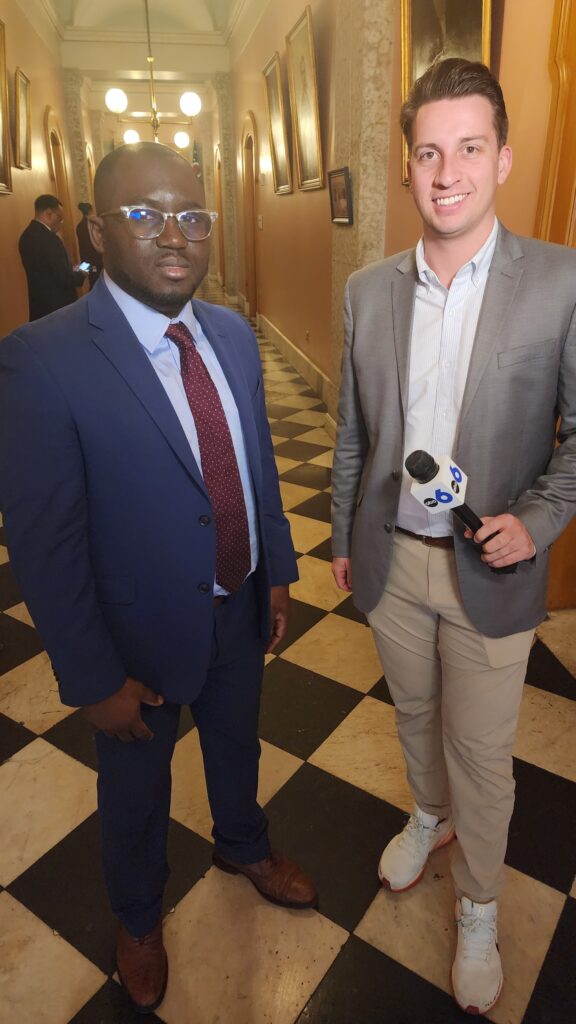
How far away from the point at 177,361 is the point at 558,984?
5.44 feet

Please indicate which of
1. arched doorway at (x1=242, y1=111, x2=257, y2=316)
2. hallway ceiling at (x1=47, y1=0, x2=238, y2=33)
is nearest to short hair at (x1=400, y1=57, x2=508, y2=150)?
arched doorway at (x1=242, y1=111, x2=257, y2=316)

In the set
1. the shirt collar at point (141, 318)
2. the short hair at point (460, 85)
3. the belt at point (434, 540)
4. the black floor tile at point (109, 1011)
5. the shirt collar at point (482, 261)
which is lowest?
the black floor tile at point (109, 1011)

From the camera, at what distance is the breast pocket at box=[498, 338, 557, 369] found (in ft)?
3.89

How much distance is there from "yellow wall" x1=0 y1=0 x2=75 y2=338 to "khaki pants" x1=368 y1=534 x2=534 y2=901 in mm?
6430

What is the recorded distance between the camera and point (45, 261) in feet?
18.8

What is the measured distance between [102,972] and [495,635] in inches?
48.8

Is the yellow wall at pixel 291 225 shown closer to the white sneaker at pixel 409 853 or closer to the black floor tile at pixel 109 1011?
the white sneaker at pixel 409 853

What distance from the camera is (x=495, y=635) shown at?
1329 millimetres

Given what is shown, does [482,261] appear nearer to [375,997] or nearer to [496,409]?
[496,409]

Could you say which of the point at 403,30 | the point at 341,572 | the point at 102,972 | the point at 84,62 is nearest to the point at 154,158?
the point at 341,572

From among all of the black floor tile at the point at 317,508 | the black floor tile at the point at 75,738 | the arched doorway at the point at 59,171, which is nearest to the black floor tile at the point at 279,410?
the black floor tile at the point at 317,508

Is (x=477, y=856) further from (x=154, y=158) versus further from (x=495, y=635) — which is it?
(x=154, y=158)

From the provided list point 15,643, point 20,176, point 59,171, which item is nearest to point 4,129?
point 20,176

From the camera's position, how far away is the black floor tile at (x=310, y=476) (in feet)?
15.1
